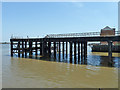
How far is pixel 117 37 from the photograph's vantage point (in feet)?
63.4

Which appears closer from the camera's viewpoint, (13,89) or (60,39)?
(13,89)

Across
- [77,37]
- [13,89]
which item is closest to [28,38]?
[77,37]

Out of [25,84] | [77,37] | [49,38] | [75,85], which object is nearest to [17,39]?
[49,38]

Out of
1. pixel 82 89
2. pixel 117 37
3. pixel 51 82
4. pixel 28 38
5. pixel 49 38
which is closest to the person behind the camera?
pixel 82 89

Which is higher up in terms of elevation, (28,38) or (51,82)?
(28,38)

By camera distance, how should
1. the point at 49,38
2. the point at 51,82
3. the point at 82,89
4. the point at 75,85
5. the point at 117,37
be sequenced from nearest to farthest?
the point at 82,89 → the point at 75,85 → the point at 51,82 → the point at 117,37 → the point at 49,38

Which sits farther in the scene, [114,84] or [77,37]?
[77,37]

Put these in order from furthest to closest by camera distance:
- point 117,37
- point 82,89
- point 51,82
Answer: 1. point 117,37
2. point 51,82
3. point 82,89

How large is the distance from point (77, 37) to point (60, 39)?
12.9ft

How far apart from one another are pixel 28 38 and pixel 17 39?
110 inches

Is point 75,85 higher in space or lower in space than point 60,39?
lower

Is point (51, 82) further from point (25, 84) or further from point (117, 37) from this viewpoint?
point (117, 37)

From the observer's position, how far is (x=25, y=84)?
10086 millimetres

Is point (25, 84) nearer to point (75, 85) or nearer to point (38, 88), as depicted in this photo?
point (38, 88)
